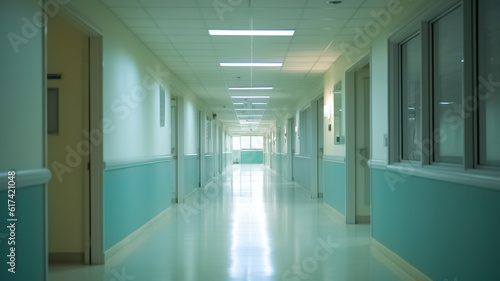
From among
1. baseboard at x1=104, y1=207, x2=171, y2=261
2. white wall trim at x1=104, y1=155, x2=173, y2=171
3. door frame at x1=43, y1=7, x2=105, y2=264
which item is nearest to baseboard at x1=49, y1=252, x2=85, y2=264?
door frame at x1=43, y1=7, x2=105, y2=264

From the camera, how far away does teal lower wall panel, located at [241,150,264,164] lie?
4353cm

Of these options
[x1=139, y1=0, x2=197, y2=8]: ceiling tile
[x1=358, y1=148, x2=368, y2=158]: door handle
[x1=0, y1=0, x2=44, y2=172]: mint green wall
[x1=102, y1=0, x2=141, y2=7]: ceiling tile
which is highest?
[x1=102, y1=0, x2=141, y2=7]: ceiling tile

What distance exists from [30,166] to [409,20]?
391 cm

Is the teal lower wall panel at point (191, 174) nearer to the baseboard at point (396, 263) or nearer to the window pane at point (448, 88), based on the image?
the baseboard at point (396, 263)

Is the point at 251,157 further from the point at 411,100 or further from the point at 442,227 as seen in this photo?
the point at 442,227

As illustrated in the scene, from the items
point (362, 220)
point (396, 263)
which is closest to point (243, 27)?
point (396, 263)

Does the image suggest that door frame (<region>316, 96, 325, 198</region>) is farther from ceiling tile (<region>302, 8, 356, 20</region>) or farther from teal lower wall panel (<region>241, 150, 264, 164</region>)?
teal lower wall panel (<region>241, 150, 264, 164</region>)

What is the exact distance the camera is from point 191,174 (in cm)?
1205

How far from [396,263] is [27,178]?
12.7 ft

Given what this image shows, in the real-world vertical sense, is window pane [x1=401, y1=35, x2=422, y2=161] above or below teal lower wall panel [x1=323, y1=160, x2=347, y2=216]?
above

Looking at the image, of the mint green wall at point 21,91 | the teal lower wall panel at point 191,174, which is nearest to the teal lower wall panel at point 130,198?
the mint green wall at point 21,91

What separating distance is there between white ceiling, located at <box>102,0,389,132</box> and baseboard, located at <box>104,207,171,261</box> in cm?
293

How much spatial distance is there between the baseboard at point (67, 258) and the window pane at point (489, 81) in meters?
4.26

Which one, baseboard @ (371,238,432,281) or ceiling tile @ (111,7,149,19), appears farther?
ceiling tile @ (111,7,149,19)
